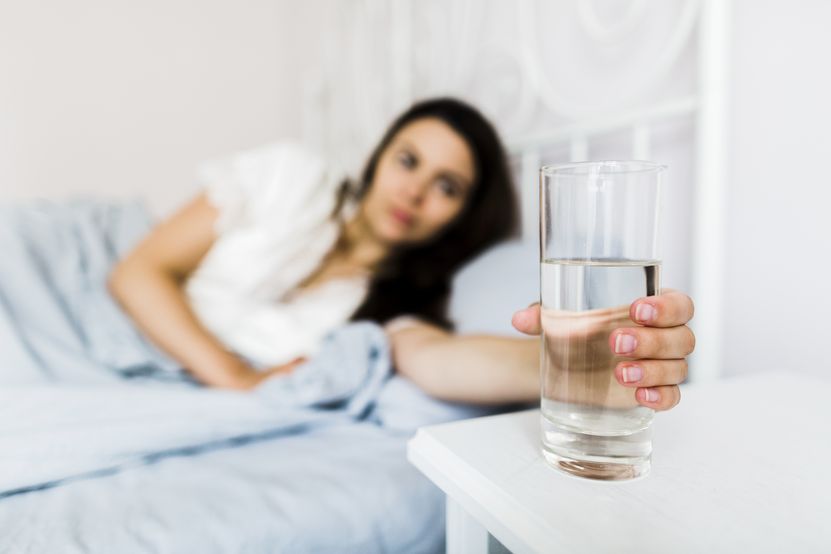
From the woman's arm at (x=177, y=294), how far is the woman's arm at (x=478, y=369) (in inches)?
14.4

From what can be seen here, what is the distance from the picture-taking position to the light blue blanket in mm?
523

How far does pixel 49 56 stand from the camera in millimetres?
1786

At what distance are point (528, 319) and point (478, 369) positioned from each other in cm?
19

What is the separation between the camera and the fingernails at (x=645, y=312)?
0.31 m

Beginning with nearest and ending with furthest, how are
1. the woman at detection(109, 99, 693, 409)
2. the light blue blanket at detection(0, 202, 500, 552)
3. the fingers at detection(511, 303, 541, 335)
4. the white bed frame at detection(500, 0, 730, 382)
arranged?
1. the fingers at detection(511, 303, 541, 335)
2. the light blue blanket at detection(0, 202, 500, 552)
3. the white bed frame at detection(500, 0, 730, 382)
4. the woman at detection(109, 99, 693, 409)

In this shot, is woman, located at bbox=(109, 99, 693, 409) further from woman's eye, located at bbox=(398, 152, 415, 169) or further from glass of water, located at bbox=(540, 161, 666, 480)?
glass of water, located at bbox=(540, 161, 666, 480)

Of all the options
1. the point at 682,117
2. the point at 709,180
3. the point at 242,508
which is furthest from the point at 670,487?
the point at 682,117

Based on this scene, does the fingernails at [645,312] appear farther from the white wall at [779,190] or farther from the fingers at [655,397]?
the white wall at [779,190]

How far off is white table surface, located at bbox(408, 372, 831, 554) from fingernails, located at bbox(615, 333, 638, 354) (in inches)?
3.4

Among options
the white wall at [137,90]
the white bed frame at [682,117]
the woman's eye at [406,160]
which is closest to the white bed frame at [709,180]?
the white bed frame at [682,117]

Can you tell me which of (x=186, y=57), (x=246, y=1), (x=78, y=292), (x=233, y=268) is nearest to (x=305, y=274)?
(x=233, y=268)

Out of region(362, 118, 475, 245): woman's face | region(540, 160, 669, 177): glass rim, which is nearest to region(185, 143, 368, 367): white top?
region(362, 118, 475, 245): woman's face

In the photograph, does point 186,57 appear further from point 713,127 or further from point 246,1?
point 713,127

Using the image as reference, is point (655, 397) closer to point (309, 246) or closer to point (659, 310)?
point (659, 310)
